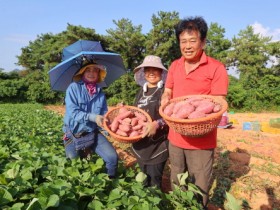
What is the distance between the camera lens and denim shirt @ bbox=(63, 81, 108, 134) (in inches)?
111

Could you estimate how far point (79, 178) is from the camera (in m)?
1.91

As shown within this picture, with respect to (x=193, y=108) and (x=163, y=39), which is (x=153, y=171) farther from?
(x=163, y=39)

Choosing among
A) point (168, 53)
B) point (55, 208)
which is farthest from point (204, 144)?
point (168, 53)

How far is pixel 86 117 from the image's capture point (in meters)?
2.81

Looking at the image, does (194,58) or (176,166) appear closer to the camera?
(194,58)

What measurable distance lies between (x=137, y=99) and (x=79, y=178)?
1.49 m

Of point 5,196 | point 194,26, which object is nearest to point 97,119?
point 194,26

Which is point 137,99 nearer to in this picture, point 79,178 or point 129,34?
point 79,178

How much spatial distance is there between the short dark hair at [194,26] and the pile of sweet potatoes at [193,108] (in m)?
0.53

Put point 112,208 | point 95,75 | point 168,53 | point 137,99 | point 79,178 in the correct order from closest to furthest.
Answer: point 112,208, point 79,178, point 95,75, point 137,99, point 168,53

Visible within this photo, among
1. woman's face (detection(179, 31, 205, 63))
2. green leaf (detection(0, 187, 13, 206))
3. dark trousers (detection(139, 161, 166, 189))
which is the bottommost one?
dark trousers (detection(139, 161, 166, 189))

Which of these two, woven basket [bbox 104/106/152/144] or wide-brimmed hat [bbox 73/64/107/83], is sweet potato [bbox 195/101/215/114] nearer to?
woven basket [bbox 104/106/152/144]

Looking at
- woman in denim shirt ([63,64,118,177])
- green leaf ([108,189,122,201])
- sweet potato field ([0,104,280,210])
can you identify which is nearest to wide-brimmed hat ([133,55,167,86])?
woman in denim shirt ([63,64,118,177])

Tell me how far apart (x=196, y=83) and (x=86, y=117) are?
3.41 ft
